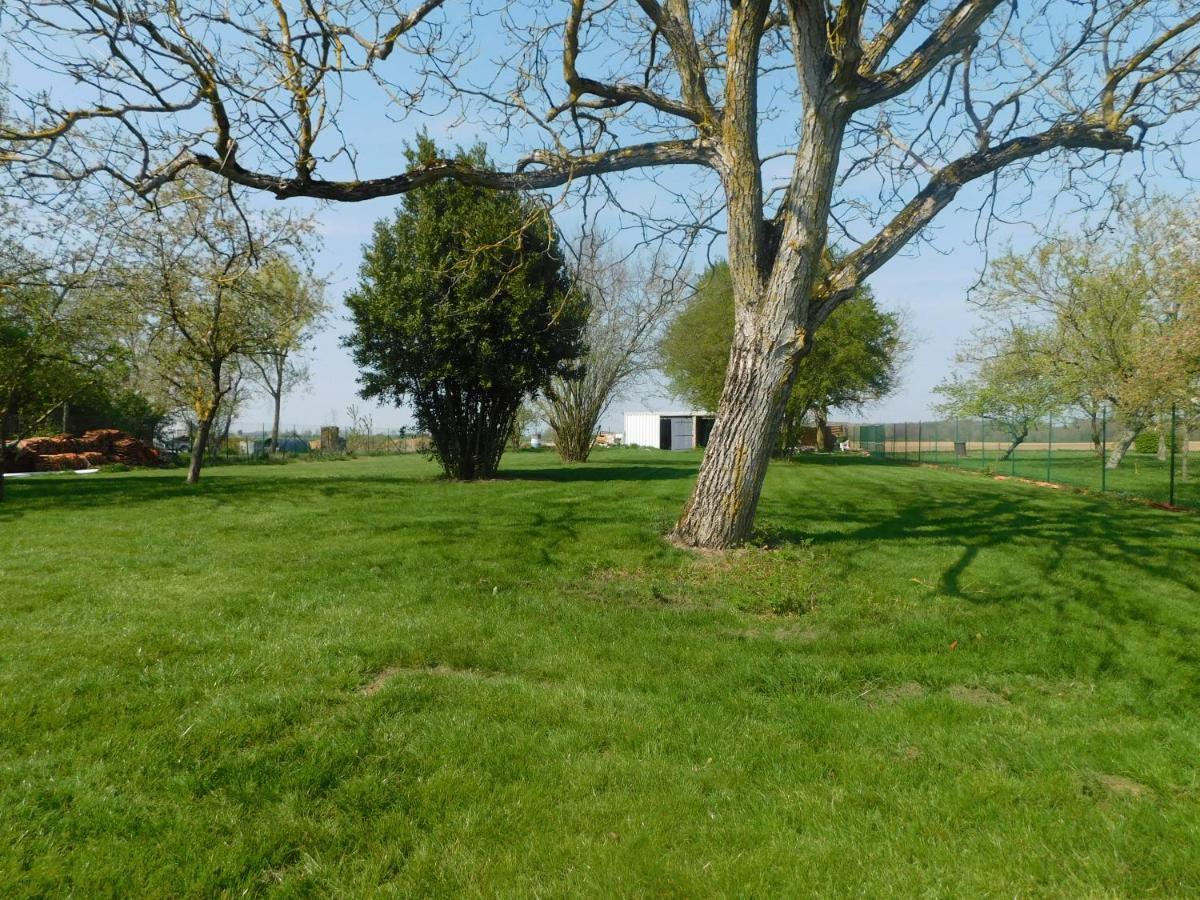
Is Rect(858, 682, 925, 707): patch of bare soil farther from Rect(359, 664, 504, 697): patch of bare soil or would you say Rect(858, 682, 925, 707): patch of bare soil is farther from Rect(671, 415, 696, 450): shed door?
Rect(671, 415, 696, 450): shed door

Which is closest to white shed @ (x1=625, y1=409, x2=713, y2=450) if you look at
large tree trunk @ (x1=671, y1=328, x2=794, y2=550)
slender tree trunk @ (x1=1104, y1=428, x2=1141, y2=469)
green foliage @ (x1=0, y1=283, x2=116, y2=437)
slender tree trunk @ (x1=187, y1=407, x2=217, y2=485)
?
slender tree trunk @ (x1=1104, y1=428, x2=1141, y2=469)

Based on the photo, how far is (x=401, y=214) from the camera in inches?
636

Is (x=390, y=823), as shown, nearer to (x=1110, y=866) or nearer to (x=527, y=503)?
(x=1110, y=866)

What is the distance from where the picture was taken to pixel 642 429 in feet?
171

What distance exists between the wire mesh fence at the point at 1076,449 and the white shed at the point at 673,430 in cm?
969

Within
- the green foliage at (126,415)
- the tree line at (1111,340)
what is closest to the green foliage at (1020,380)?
the tree line at (1111,340)

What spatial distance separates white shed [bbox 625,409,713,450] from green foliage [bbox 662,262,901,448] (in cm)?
1175

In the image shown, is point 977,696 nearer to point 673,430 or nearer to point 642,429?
point 673,430

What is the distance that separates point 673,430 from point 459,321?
115ft

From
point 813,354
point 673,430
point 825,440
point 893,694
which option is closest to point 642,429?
point 673,430

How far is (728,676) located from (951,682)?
4.55 ft

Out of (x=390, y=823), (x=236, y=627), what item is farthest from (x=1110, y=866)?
(x=236, y=627)

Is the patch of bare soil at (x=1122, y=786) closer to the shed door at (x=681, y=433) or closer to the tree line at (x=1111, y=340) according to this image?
the tree line at (x=1111, y=340)

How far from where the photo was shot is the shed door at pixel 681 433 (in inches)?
1900
